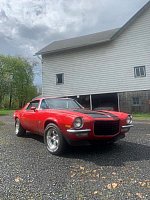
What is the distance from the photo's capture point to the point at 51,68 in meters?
29.8

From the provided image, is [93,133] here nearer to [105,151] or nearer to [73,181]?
[105,151]

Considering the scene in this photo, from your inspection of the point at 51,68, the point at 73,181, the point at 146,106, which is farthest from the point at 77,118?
the point at 51,68

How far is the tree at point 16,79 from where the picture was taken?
65000mm

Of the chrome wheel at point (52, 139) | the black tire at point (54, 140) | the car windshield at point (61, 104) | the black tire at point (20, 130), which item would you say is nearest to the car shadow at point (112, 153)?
the black tire at point (54, 140)

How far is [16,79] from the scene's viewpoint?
66.2 meters

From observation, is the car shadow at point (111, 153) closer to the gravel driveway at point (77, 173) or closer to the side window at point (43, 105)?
the gravel driveway at point (77, 173)

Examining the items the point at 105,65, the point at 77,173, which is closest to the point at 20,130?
the point at 77,173

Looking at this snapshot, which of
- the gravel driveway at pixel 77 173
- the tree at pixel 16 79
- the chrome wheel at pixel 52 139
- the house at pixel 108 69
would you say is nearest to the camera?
the gravel driveway at pixel 77 173

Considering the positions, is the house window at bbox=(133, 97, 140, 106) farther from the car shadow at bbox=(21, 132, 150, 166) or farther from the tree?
the tree

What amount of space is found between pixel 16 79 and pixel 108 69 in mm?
42946

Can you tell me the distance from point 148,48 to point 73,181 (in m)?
20.4

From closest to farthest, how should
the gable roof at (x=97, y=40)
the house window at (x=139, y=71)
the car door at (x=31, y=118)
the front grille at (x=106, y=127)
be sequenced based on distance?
the front grille at (x=106, y=127), the car door at (x=31, y=118), the house window at (x=139, y=71), the gable roof at (x=97, y=40)

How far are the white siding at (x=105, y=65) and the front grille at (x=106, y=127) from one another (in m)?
17.5

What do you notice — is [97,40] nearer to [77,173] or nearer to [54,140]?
[54,140]
